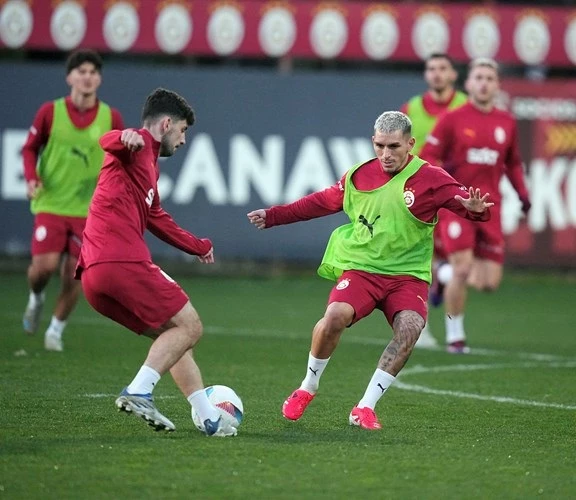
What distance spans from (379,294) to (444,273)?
205 inches

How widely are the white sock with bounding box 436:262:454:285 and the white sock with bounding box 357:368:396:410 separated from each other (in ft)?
16.8

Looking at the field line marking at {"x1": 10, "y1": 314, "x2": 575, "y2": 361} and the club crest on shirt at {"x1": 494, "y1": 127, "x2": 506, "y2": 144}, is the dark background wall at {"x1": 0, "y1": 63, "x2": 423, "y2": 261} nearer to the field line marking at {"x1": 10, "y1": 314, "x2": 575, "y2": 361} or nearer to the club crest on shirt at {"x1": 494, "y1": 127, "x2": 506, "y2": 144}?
the field line marking at {"x1": 10, "y1": 314, "x2": 575, "y2": 361}

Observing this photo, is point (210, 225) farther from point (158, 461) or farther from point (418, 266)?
point (158, 461)

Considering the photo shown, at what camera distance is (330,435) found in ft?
26.9

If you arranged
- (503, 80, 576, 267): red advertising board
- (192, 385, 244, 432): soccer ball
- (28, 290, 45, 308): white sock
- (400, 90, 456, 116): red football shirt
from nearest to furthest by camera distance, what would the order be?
(192, 385, 244, 432): soccer ball, (28, 290, 45, 308): white sock, (400, 90, 456, 116): red football shirt, (503, 80, 576, 267): red advertising board

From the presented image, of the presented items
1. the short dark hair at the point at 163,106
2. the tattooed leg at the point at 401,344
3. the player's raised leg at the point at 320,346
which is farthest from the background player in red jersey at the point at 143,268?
the tattooed leg at the point at 401,344

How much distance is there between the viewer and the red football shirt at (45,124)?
12.6m

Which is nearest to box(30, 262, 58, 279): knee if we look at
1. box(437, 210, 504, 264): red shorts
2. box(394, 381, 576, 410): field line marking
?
box(394, 381, 576, 410): field line marking

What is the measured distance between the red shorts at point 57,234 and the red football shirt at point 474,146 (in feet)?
10.7

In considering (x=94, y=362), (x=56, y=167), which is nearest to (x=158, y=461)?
(x=94, y=362)

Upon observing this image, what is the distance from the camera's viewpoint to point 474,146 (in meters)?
13.2

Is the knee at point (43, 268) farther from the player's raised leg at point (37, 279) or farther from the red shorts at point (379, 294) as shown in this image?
the red shorts at point (379, 294)

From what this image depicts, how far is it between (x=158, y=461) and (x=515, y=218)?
44.4ft

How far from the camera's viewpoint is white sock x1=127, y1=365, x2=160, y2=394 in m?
7.49
